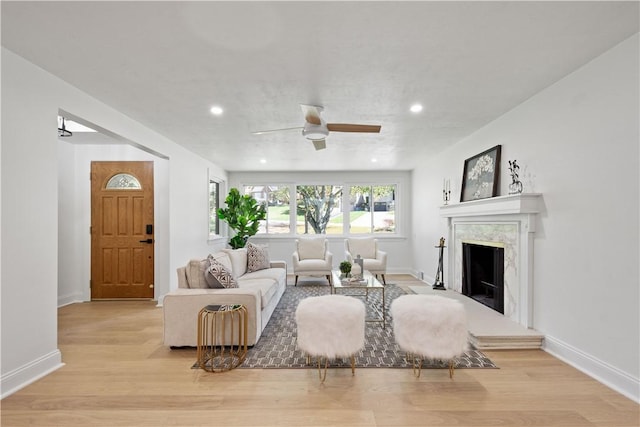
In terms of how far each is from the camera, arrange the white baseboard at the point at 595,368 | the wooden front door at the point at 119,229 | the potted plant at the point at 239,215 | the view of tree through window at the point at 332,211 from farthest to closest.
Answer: the view of tree through window at the point at 332,211 < the potted plant at the point at 239,215 < the wooden front door at the point at 119,229 < the white baseboard at the point at 595,368

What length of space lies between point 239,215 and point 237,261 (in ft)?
7.60

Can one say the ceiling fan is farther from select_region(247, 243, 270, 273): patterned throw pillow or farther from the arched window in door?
the arched window in door

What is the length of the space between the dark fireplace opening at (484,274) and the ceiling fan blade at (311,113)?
8.74 ft

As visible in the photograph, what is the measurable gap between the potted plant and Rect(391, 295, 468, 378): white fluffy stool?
4.74m

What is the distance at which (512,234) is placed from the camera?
3598 millimetres

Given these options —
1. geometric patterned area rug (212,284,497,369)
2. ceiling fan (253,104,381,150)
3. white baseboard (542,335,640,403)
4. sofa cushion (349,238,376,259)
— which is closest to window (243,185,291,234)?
sofa cushion (349,238,376,259)

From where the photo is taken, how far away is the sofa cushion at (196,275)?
3.31 metres

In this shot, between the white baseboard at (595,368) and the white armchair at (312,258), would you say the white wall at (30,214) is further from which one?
the white baseboard at (595,368)

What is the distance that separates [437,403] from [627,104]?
2.47 metres

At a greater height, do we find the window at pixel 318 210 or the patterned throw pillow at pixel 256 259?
the window at pixel 318 210

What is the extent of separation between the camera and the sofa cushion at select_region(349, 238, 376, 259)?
21.5 ft

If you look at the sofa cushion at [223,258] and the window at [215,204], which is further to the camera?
the window at [215,204]

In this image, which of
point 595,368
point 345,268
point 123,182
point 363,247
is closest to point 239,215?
point 123,182

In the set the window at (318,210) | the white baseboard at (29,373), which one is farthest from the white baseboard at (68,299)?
the window at (318,210)
